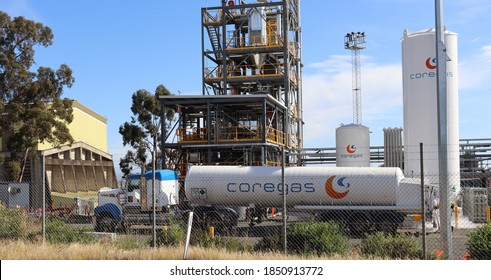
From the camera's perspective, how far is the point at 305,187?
2345 centimetres

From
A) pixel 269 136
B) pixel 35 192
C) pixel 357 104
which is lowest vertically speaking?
pixel 35 192

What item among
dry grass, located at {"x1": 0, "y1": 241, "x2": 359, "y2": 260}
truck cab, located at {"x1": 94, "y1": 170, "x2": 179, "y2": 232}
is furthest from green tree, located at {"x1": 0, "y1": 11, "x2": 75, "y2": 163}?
dry grass, located at {"x1": 0, "y1": 241, "x2": 359, "y2": 260}

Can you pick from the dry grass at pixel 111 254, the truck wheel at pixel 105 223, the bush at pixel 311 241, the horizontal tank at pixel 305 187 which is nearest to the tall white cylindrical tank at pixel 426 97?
the horizontal tank at pixel 305 187

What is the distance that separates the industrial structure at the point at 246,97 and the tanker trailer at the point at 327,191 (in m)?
13.1

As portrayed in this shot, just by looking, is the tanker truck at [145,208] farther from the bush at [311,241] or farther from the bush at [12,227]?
the bush at [311,241]

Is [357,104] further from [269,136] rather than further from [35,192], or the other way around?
[35,192]

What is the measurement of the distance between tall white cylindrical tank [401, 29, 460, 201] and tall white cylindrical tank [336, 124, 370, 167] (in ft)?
22.4

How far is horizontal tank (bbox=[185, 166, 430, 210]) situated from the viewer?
22641 mm

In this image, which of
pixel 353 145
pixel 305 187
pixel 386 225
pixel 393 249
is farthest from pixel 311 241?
pixel 353 145

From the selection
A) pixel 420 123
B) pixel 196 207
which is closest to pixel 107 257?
pixel 196 207

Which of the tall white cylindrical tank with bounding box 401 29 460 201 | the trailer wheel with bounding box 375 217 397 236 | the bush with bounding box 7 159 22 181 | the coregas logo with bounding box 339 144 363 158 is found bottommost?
the trailer wheel with bounding box 375 217 397 236

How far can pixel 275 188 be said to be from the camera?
23.9 metres

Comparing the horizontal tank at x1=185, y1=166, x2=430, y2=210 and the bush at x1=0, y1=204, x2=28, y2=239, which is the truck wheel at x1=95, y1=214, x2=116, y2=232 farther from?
the bush at x1=0, y1=204, x2=28, y2=239

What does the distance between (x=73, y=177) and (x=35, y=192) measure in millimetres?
13095
